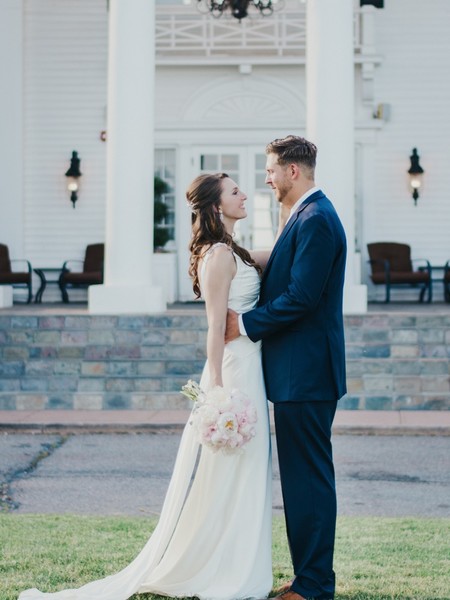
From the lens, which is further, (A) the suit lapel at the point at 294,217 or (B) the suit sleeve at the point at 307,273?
(A) the suit lapel at the point at 294,217

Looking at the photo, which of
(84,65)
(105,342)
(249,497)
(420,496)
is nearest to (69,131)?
(84,65)

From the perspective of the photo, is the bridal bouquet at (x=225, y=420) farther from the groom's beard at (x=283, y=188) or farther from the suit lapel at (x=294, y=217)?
the groom's beard at (x=283, y=188)

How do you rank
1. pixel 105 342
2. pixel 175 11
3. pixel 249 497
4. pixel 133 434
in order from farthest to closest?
pixel 175 11 < pixel 105 342 < pixel 133 434 < pixel 249 497

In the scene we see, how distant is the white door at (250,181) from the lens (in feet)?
61.4

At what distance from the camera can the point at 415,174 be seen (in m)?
18.5

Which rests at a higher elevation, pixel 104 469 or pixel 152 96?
pixel 152 96

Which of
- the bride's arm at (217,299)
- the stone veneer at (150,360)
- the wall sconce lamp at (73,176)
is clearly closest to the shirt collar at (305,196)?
the bride's arm at (217,299)

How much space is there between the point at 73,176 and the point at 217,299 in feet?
46.1

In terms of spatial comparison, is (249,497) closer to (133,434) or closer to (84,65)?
(133,434)

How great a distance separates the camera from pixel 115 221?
1375 centimetres

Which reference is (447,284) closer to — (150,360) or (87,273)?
(87,273)

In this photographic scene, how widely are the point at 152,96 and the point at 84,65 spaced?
5.31 meters

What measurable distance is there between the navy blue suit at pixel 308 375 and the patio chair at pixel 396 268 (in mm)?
12523

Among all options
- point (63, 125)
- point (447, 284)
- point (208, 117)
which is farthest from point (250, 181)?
point (447, 284)
